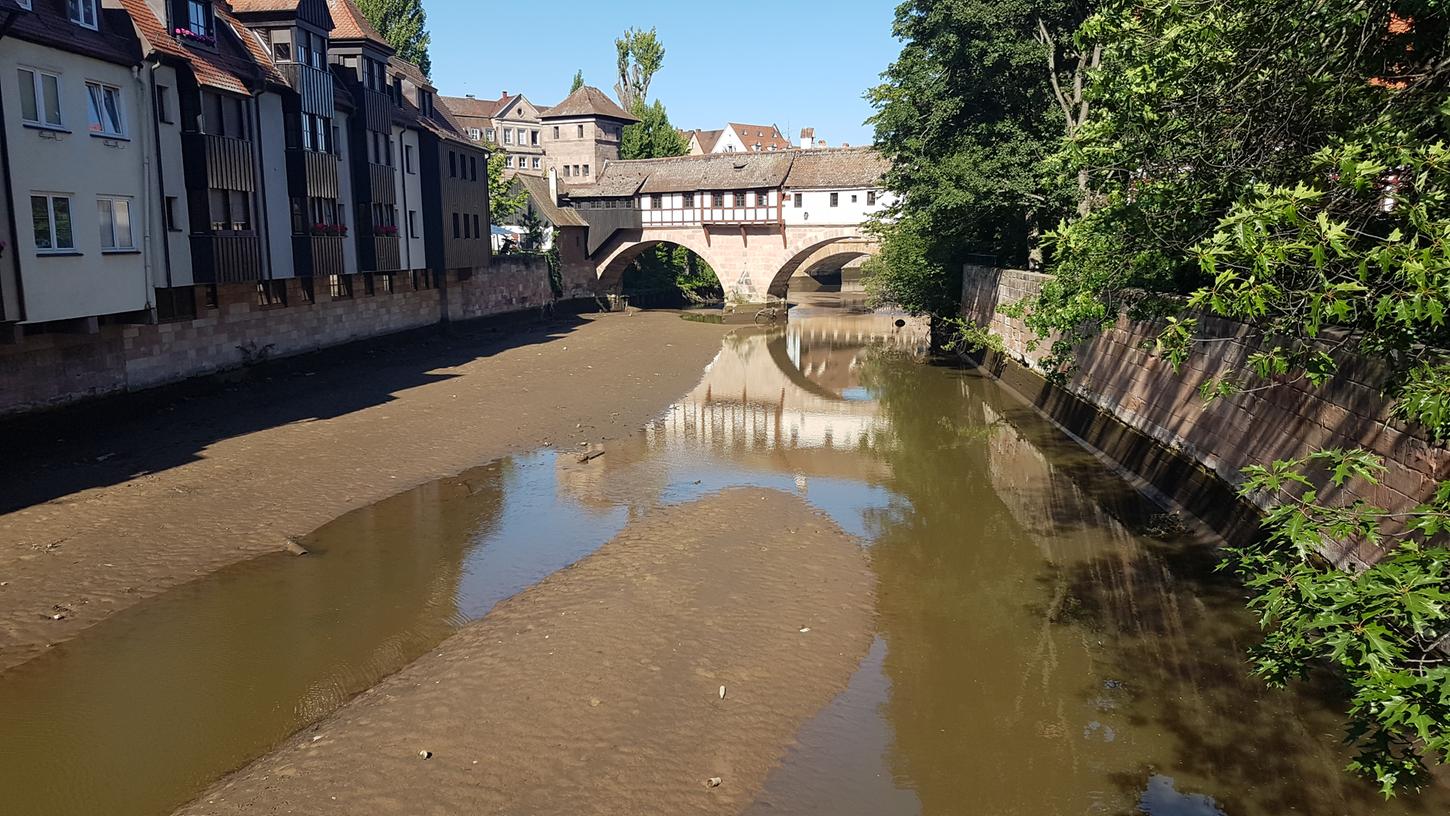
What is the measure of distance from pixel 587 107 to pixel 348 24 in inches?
1557

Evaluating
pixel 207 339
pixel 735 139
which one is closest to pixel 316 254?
pixel 207 339

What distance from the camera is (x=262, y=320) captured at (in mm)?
29922

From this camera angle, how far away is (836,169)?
56156mm

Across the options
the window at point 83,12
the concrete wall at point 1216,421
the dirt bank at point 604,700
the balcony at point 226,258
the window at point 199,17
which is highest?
the window at point 199,17

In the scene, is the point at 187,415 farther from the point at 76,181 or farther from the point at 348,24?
the point at 348,24

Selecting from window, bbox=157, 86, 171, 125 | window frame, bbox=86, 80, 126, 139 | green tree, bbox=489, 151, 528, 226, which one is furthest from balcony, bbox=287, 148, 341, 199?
green tree, bbox=489, 151, 528, 226

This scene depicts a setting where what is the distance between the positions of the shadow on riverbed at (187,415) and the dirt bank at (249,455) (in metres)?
0.06

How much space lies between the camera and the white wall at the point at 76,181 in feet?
64.5

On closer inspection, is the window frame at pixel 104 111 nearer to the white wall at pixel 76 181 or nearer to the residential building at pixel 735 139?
the white wall at pixel 76 181

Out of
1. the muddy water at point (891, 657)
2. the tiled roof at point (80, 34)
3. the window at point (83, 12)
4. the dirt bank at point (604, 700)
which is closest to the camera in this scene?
the dirt bank at point (604, 700)

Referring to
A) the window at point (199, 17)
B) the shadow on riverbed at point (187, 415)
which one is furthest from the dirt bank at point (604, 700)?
the window at point (199, 17)

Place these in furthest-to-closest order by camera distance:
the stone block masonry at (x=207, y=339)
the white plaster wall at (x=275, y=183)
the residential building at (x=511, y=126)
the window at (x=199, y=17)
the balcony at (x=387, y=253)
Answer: the residential building at (x=511, y=126), the balcony at (x=387, y=253), the white plaster wall at (x=275, y=183), the window at (x=199, y=17), the stone block masonry at (x=207, y=339)

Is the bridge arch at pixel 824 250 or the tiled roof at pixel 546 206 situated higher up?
the tiled roof at pixel 546 206

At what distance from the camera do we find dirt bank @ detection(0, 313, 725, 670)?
45.8ft
